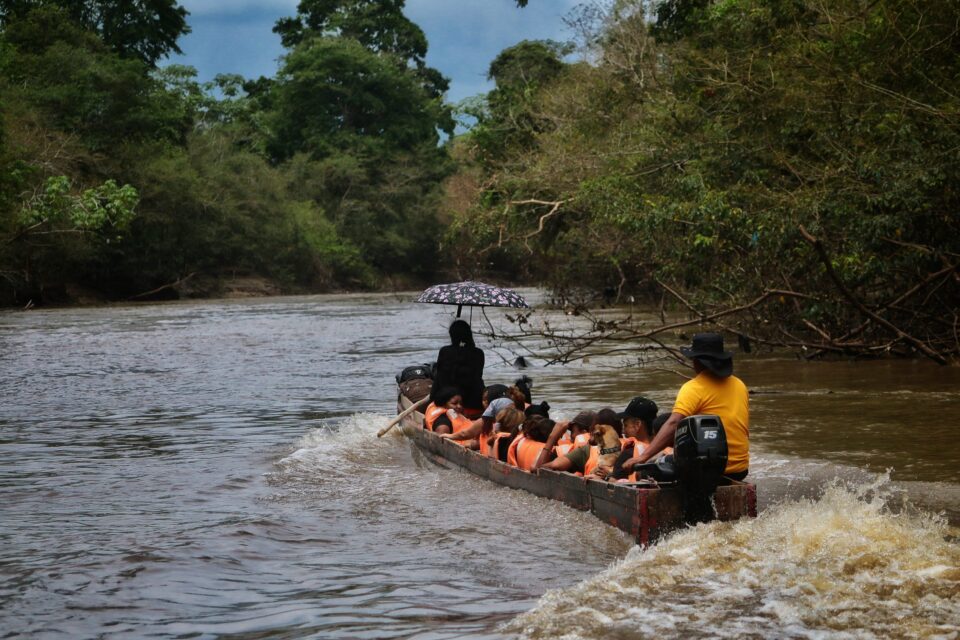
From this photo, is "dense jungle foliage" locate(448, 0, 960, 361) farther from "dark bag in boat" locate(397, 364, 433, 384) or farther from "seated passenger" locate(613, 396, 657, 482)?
"seated passenger" locate(613, 396, 657, 482)

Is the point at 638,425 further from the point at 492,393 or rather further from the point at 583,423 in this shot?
A: the point at 492,393

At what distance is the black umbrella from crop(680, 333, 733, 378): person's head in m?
4.94

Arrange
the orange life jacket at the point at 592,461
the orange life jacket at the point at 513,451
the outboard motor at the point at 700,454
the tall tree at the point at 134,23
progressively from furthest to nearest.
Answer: the tall tree at the point at 134,23
the orange life jacket at the point at 513,451
the orange life jacket at the point at 592,461
the outboard motor at the point at 700,454

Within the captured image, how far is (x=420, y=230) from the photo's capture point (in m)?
70.3

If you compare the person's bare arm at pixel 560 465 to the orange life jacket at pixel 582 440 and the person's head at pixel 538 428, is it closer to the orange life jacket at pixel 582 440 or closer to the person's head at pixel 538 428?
the orange life jacket at pixel 582 440

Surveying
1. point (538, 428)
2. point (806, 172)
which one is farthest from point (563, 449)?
point (806, 172)

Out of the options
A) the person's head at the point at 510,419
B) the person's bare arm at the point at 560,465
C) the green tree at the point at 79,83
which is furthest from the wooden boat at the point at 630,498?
the green tree at the point at 79,83

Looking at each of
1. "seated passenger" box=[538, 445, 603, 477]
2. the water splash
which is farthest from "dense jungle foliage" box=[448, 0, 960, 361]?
the water splash

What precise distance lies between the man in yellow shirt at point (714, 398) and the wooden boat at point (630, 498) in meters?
0.26

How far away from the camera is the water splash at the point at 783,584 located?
5.93m

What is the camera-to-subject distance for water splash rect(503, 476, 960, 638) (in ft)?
19.5

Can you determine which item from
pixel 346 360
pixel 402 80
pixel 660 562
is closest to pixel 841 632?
pixel 660 562

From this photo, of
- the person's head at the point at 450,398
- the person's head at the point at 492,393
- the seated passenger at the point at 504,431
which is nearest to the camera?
the seated passenger at the point at 504,431

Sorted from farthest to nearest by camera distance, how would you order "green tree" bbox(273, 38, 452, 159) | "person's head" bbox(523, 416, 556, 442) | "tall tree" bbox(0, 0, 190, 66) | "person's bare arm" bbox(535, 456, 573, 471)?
"green tree" bbox(273, 38, 452, 159) → "tall tree" bbox(0, 0, 190, 66) → "person's head" bbox(523, 416, 556, 442) → "person's bare arm" bbox(535, 456, 573, 471)
